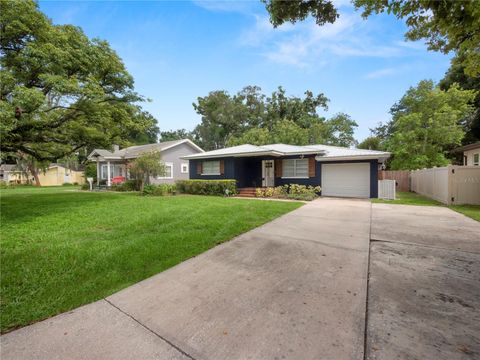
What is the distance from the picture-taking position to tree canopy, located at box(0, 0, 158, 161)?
7.22m

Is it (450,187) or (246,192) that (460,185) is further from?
(246,192)

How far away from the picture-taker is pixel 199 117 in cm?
4097

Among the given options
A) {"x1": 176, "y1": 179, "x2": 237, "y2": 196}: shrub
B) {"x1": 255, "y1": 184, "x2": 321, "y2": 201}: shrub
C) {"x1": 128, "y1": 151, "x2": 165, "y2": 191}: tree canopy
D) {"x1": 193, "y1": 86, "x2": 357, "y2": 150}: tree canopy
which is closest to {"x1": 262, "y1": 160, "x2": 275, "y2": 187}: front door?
{"x1": 255, "y1": 184, "x2": 321, "y2": 201}: shrub

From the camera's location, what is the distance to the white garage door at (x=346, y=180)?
13.6 m

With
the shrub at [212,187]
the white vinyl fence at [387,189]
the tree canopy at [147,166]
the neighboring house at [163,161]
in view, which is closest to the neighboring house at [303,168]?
the white vinyl fence at [387,189]

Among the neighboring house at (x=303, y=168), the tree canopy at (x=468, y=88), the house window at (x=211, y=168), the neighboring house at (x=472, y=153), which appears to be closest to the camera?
the neighboring house at (x=303, y=168)

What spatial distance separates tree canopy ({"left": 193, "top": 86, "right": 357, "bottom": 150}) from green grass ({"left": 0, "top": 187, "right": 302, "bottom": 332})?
874 inches

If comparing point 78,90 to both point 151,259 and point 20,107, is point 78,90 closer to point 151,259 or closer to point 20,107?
point 20,107

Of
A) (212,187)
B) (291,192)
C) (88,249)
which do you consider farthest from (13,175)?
(88,249)

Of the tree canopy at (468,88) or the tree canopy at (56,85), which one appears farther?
the tree canopy at (468,88)

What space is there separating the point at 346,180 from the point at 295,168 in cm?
312

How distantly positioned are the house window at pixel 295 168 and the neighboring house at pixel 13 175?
36.8 meters

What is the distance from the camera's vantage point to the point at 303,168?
1498 centimetres

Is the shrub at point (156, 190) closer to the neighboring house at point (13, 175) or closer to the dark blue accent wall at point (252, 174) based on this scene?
the dark blue accent wall at point (252, 174)
